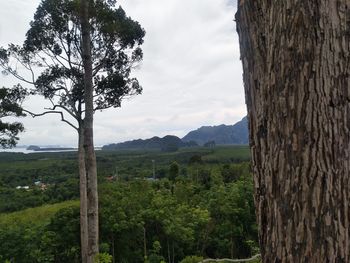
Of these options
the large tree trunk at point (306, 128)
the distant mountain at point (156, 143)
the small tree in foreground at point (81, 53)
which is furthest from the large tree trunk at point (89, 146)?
the distant mountain at point (156, 143)

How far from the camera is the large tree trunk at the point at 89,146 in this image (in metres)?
6.57

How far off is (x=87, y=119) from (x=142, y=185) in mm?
4738

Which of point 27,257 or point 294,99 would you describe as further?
point 27,257

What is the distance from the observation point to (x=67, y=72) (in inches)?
349

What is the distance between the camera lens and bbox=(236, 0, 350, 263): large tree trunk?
919mm

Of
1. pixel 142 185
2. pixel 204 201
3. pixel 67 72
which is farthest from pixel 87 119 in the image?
pixel 204 201

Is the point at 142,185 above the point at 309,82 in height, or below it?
below

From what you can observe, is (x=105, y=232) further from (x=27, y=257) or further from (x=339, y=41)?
(x=339, y=41)

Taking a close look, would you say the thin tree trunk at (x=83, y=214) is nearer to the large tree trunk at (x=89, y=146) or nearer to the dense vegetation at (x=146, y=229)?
the dense vegetation at (x=146, y=229)

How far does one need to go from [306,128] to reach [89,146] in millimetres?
6411

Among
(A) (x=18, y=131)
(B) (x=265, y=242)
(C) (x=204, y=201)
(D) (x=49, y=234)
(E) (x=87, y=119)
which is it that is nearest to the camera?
(B) (x=265, y=242)

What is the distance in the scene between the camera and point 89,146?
7043 millimetres

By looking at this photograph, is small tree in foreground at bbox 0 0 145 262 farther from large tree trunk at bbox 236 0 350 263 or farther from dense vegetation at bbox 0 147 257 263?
large tree trunk at bbox 236 0 350 263

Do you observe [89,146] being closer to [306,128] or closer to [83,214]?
[83,214]
